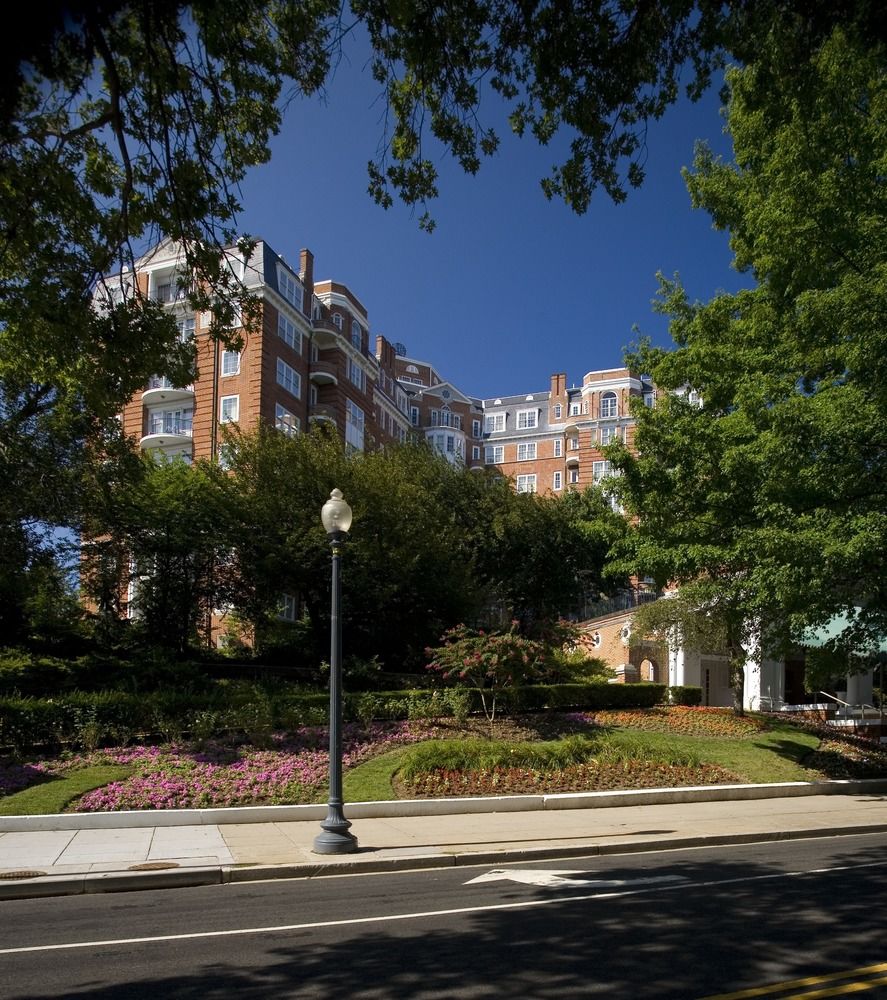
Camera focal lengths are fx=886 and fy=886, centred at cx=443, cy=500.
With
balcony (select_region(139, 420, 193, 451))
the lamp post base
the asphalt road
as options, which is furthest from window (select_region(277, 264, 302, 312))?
the asphalt road

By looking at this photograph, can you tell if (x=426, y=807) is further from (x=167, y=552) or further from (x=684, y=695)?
(x=167, y=552)

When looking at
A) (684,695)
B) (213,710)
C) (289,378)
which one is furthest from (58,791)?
(289,378)

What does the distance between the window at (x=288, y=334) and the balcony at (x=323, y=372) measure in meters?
1.43

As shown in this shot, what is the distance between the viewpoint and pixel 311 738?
17953mm

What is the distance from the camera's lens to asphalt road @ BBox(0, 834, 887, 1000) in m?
5.97

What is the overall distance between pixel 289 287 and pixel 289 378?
16.8 feet

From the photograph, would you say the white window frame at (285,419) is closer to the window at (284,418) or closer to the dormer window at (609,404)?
the window at (284,418)

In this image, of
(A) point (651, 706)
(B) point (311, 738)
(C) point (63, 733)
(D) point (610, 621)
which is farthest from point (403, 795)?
(D) point (610, 621)

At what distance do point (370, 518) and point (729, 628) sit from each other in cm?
1053

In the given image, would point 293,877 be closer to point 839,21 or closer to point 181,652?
point 839,21

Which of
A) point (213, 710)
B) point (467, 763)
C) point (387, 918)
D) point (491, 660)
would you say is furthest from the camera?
point (491, 660)

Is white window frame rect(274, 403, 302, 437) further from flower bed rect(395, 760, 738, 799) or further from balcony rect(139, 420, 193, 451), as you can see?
flower bed rect(395, 760, 738, 799)

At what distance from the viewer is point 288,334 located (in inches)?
1902

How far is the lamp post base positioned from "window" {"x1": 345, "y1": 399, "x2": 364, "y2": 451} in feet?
133
